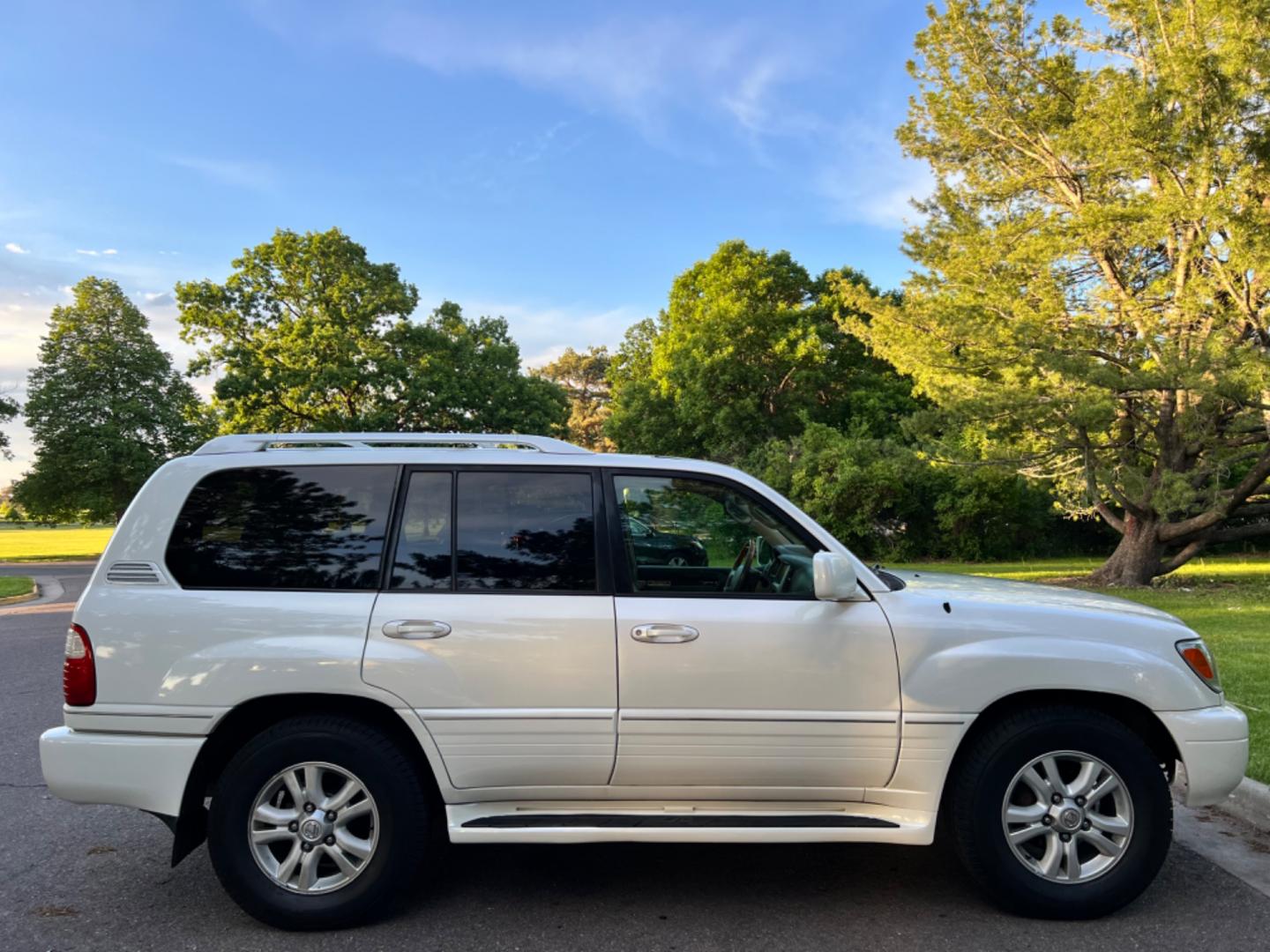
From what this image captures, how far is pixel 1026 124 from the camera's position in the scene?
17016 mm

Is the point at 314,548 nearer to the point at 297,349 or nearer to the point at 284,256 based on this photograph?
the point at 297,349

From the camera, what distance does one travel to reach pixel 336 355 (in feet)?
98.6

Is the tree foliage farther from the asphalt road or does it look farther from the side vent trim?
the side vent trim

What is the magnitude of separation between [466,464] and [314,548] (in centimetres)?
70

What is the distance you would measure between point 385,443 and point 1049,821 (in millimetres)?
3204

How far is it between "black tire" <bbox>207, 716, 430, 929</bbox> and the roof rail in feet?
4.06

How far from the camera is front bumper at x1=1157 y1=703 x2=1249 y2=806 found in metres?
3.48

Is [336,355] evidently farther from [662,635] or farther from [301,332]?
[662,635]

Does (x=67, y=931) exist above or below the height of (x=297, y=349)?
below

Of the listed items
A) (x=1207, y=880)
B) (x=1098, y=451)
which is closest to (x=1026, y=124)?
(x=1098, y=451)

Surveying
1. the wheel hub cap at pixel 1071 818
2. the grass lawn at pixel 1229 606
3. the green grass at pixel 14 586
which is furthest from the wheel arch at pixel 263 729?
the green grass at pixel 14 586

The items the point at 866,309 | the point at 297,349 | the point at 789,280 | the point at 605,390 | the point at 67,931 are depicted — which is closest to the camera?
the point at 67,931

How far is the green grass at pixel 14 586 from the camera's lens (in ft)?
55.4

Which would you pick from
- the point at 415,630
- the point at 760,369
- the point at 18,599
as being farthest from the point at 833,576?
the point at 760,369
